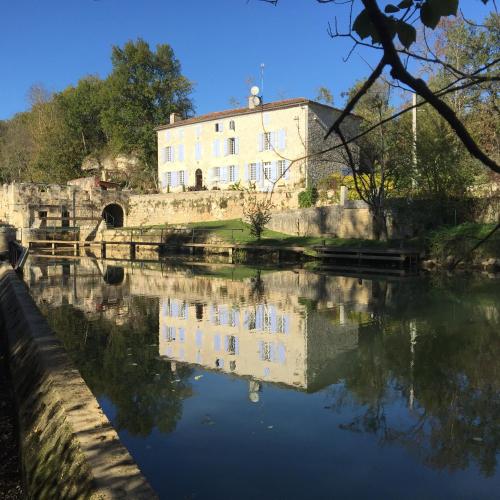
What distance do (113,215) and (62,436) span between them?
4343cm

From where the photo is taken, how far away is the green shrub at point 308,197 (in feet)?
104

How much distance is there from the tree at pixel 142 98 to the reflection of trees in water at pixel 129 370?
37.1 metres

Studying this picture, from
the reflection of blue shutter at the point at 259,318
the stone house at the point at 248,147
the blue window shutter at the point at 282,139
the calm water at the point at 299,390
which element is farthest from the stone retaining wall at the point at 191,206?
the reflection of blue shutter at the point at 259,318

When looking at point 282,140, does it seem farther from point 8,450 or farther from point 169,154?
point 8,450

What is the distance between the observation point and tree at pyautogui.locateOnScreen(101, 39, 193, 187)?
47719 millimetres

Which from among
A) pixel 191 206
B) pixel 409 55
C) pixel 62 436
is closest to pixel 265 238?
pixel 191 206

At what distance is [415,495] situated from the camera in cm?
448

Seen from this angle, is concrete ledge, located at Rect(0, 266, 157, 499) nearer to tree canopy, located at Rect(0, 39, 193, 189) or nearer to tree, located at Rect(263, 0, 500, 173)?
tree, located at Rect(263, 0, 500, 173)

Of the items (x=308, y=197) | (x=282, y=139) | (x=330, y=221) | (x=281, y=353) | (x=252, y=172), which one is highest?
(x=282, y=139)

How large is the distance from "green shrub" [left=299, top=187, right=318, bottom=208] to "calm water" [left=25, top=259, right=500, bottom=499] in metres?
17.4

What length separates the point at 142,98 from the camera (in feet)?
158

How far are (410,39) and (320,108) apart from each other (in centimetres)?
3530

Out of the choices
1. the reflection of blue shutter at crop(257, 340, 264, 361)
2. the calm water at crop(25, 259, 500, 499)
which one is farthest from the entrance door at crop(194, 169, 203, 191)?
the reflection of blue shutter at crop(257, 340, 264, 361)

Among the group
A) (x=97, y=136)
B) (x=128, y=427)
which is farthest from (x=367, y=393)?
(x=97, y=136)
